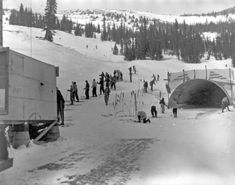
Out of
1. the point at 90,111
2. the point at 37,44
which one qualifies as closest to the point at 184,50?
the point at 37,44

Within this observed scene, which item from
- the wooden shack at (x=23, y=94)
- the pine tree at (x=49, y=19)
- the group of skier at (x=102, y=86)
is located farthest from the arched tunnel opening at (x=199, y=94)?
the pine tree at (x=49, y=19)

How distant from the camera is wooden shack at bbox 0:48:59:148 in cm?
847

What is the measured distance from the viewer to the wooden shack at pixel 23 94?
333 inches

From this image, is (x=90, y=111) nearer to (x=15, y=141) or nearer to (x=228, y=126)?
(x=228, y=126)

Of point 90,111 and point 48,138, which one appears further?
point 90,111

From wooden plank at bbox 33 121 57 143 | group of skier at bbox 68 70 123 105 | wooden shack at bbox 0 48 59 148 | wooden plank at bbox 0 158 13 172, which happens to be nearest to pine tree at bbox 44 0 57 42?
group of skier at bbox 68 70 123 105

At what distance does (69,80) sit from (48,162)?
2910 cm

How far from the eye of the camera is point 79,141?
11820mm

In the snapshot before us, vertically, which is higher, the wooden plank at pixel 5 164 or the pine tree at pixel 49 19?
the pine tree at pixel 49 19

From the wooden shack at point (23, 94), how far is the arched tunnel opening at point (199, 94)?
70.9 ft

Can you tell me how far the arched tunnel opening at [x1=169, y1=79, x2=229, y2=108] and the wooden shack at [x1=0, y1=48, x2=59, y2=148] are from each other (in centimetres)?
2161

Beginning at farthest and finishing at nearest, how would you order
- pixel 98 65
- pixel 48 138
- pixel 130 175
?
pixel 98 65 < pixel 48 138 < pixel 130 175

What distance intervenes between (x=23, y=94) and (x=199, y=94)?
106 feet

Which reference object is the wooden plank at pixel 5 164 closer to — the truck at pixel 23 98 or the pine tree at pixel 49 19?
the truck at pixel 23 98
